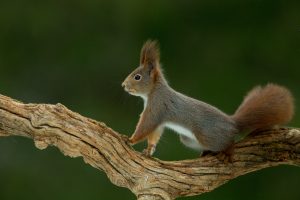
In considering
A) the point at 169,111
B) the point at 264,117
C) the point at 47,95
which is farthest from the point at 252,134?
the point at 47,95

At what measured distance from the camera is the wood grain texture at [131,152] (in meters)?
2.53

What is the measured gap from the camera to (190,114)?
2645mm

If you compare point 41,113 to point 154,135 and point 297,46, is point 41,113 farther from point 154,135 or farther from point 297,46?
point 297,46

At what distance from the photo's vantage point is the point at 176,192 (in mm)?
2662

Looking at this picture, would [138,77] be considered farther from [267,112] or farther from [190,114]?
[267,112]

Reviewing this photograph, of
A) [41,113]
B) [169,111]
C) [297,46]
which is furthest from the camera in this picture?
[297,46]

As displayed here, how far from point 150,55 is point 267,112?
1.79 feet

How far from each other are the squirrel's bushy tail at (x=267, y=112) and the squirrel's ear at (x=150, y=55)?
1.33 ft

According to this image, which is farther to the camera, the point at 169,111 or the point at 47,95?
the point at 47,95

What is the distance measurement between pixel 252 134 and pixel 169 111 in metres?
0.38

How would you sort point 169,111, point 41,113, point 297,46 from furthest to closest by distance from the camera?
point 297,46, point 169,111, point 41,113

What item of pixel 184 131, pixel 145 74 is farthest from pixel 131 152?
pixel 145 74

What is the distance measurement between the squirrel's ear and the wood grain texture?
34 centimetres

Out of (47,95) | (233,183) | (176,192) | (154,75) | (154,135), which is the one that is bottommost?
(176,192)
